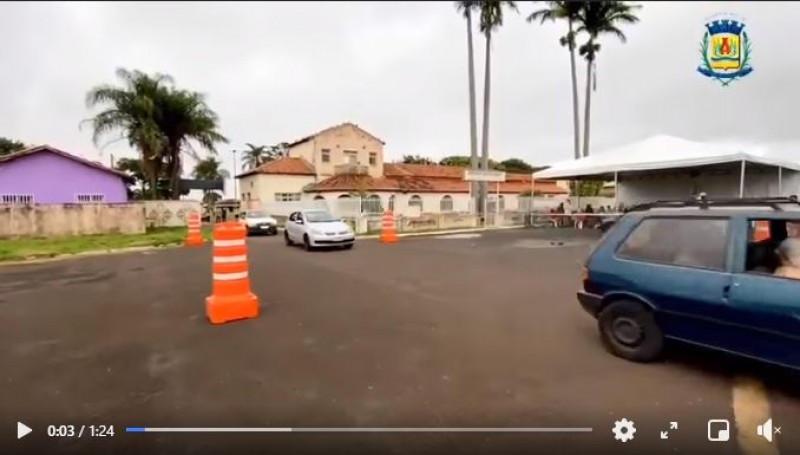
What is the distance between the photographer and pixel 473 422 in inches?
119

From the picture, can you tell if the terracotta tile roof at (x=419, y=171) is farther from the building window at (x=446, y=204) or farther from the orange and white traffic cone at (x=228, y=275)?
the orange and white traffic cone at (x=228, y=275)

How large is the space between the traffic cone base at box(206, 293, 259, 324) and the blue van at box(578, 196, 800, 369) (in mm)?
4440

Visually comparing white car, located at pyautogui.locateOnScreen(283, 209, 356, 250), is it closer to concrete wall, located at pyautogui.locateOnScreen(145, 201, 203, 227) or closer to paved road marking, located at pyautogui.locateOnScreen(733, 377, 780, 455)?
paved road marking, located at pyautogui.locateOnScreen(733, 377, 780, 455)

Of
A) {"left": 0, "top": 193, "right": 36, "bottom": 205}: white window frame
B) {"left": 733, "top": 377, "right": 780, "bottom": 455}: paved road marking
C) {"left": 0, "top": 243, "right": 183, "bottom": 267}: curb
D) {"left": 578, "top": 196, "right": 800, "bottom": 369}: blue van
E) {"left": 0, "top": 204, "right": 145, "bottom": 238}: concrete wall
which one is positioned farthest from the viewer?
{"left": 0, "top": 204, "right": 145, "bottom": 238}: concrete wall

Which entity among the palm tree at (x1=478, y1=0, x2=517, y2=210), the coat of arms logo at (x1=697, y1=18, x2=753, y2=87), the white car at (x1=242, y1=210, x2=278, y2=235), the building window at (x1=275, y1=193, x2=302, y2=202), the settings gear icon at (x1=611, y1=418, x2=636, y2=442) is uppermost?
the palm tree at (x1=478, y1=0, x2=517, y2=210)

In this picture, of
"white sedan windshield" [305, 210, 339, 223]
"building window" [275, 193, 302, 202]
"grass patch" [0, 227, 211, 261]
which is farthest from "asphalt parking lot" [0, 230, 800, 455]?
"building window" [275, 193, 302, 202]

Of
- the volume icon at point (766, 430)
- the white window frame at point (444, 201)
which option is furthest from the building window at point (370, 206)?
the volume icon at point (766, 430)

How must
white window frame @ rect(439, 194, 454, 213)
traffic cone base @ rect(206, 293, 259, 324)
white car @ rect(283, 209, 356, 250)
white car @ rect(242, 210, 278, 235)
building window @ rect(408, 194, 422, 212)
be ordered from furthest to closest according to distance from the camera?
1. white window frame @ rect(439, 194, 454, 213)
2. building window @ rect(408, 194, 422, 212)
3. white car @ rect(242, 210, 278, 235)
4. white car @ rect(283, 209, 356, 250)
5. traffic cone base @ rect(206, 293, 259, 324)

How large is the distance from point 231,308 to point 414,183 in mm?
32463

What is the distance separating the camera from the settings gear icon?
2.81m

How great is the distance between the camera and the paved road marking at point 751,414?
271 cm

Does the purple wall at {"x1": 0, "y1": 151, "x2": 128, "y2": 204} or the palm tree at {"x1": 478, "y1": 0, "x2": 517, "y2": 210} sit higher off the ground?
the palm tree at {"x1": 478, "y1": 0, "x2": 517, "y2": 210}

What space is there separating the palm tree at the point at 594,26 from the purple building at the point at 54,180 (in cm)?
3199

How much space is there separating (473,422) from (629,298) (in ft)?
7.34
